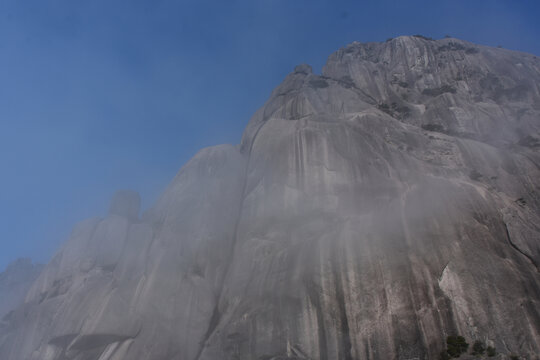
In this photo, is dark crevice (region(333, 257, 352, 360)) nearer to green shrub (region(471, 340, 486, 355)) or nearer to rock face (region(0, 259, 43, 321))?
green shrub (region(471, 340, 486, 355))

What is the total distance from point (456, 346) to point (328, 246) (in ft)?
39.4

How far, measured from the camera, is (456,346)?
84.0ft

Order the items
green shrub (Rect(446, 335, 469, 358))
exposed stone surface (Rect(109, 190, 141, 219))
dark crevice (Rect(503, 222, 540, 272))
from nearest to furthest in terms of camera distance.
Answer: green shrub (Rect(446, 335, 469, 358)), dark crevice (Rect(503, 222, 540, 272)), exposed stone surface (Rect(109, 190, 141, 219))

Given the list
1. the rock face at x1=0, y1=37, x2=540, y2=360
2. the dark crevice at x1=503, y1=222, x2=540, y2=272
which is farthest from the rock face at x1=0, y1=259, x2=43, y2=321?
the dark crevice at x1=503, y1=222, x2=540, y2=272

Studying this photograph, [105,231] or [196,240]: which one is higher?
[105,231]

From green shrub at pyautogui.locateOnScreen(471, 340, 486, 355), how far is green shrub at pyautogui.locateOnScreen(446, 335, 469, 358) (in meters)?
0.50

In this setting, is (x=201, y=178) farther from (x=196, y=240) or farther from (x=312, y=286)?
(x=312, y=286)

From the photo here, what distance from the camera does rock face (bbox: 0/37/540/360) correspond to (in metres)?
28.1

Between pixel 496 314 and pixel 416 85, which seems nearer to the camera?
A: pixel 496 314

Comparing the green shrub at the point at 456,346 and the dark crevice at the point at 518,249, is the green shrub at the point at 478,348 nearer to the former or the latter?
the green shrub at the point at 456,346

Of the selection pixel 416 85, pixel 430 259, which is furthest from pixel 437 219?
pixel 416 85

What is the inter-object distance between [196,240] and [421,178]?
2586cm

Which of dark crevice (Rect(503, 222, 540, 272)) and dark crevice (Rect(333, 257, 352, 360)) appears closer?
dark crevice (Rect(333, 257, 352, 360))

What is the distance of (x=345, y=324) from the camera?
28297 millimetres
